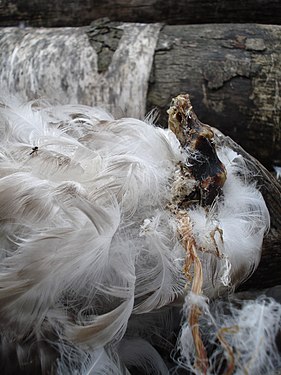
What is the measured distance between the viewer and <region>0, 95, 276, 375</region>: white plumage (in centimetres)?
120

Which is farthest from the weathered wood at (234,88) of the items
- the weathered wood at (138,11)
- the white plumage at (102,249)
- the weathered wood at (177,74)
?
the white plumage at (102,249)

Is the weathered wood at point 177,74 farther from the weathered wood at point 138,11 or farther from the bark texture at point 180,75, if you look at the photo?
the weathered wood at point 138,11

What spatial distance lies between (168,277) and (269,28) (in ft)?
4.55

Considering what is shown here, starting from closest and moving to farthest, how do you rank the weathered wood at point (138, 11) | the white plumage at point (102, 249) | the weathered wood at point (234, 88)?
the white plumage at point (102, 249), the weathered wood at point (234, 88), the weathered wood at point (138, 11)

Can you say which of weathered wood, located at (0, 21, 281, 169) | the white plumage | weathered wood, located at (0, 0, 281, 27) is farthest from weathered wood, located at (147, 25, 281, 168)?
the white plumage

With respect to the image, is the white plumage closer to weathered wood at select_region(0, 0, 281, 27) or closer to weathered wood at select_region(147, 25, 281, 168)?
weathered wood at select_region(147, 25, 281, 168)

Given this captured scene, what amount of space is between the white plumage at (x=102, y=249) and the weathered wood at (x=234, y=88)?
2.55 feet

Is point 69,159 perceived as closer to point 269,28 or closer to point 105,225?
point 105,225

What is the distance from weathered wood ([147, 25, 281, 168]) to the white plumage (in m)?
0.78

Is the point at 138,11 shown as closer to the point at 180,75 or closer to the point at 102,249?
the point at 180,75

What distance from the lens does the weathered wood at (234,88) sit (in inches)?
85.0

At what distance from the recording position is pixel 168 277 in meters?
1.24

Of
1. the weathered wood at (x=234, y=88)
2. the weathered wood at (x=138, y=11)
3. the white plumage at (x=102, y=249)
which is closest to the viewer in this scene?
the white plumage at (x=102, y=249)

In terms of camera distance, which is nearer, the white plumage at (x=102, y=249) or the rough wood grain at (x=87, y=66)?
the white plumage at (x=102, y=249)
